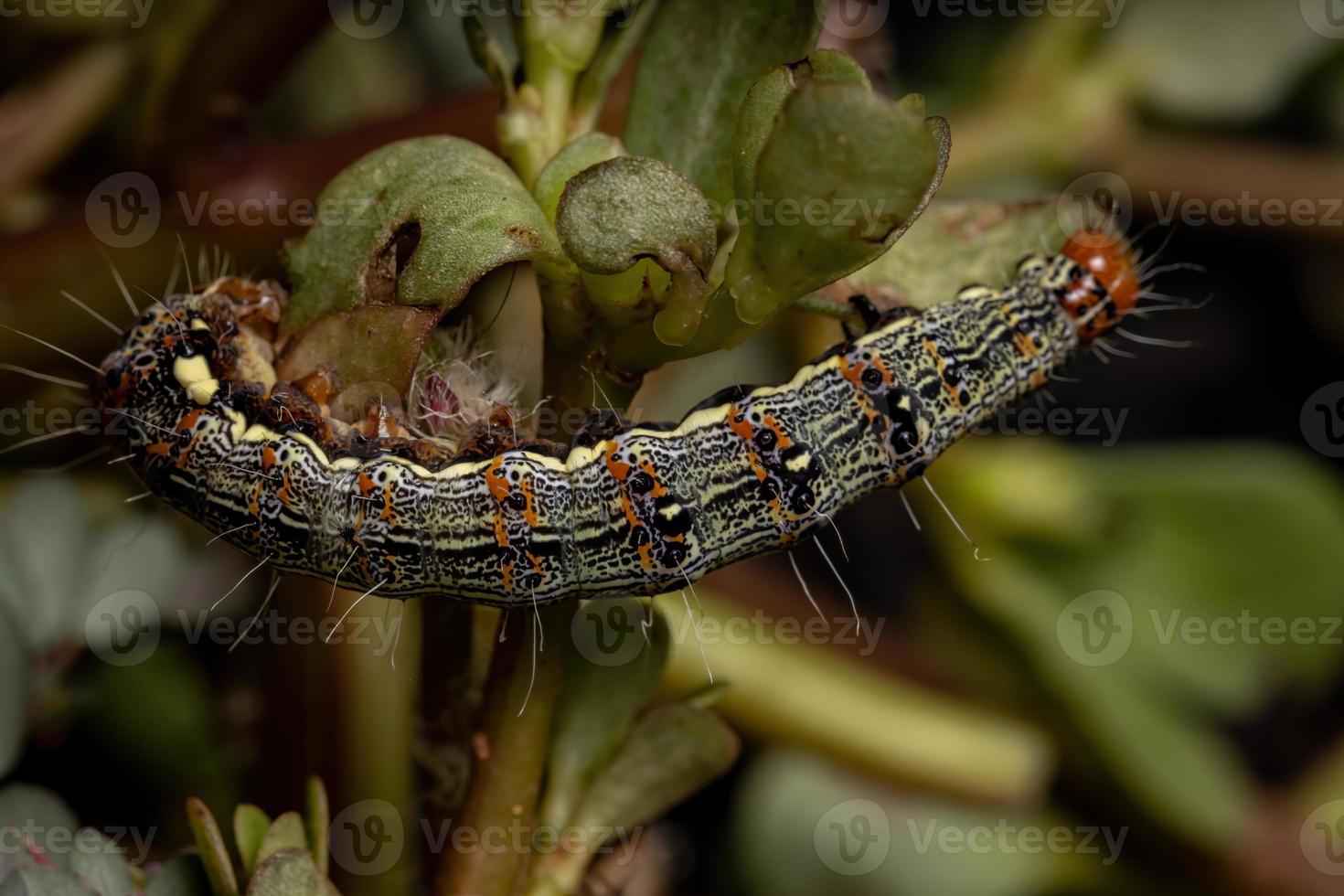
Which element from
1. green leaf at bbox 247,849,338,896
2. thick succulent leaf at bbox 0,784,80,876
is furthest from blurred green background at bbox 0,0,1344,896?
green leaf at bbox 247,849,338,896

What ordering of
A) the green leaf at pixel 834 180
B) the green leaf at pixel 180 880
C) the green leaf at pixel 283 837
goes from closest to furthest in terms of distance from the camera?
the green leaf at pixel 834 180
the green leaf at pixel 283 837
the green leaf at pixel 180 880

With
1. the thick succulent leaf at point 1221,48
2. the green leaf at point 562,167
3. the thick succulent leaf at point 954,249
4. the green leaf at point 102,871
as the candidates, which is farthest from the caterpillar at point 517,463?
the thick succulent leaf at point 1221,48

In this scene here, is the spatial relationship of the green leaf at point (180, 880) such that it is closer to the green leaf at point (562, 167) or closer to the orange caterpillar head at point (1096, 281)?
the green leaf at point (562, 167)

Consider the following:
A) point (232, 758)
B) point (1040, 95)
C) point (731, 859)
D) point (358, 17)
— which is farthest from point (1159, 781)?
point (358, 17)

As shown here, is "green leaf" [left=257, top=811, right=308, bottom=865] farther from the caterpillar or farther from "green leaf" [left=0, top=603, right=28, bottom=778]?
"green leaf" [left=0, top=603, right=28, bottom=778]

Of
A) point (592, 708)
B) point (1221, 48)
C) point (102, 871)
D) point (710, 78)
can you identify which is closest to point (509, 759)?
point (592, 708)

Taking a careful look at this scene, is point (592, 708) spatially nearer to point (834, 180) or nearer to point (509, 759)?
point (509, 759)
